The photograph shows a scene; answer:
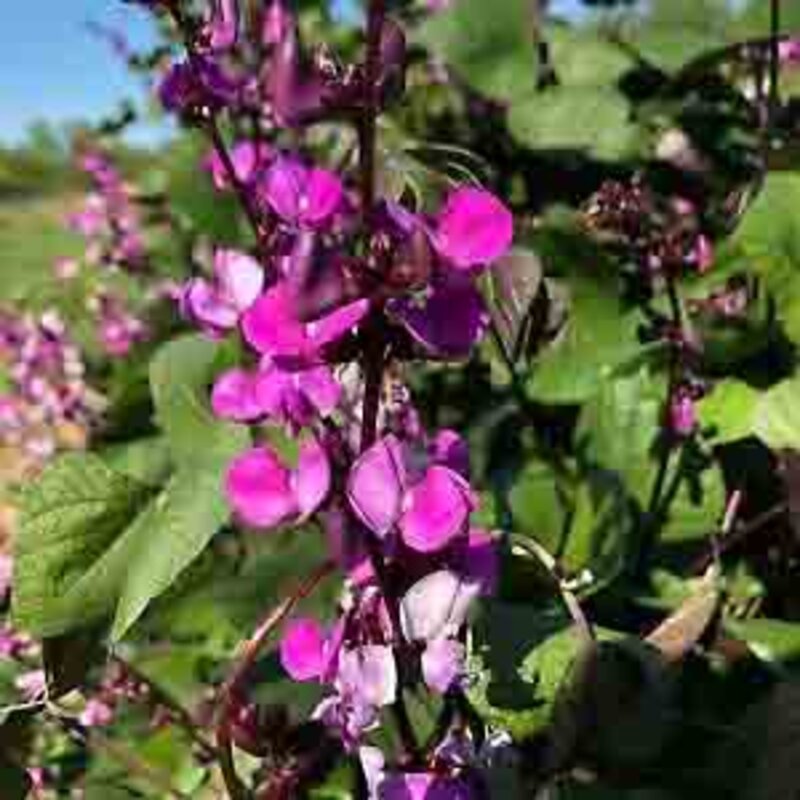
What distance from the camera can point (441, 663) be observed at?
2.46 feet

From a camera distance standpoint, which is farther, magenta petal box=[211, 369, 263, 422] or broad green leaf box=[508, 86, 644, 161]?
broad green leaf box=[508, 86, 644, 161]

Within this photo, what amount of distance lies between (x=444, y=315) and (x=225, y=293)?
162 millimetres

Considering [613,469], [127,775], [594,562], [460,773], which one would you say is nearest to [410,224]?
[460,773]

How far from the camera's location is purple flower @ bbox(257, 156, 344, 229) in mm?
643

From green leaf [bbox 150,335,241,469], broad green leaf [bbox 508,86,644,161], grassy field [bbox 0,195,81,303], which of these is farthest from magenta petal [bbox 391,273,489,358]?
grassy field [bbox 0,195,81,303]

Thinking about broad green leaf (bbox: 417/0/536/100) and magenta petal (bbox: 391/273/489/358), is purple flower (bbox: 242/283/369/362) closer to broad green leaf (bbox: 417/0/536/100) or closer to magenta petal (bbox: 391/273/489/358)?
magenta petal (bbox: 391/273/489/358)

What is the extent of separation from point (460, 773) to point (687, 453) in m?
0.65

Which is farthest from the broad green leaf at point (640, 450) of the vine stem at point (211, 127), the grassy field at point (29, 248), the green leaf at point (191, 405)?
the grassy field at point (29, 248)

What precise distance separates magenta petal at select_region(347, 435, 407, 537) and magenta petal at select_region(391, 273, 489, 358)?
62mm

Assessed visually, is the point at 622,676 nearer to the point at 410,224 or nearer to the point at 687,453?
the point at 410,224

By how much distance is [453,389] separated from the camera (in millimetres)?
1842

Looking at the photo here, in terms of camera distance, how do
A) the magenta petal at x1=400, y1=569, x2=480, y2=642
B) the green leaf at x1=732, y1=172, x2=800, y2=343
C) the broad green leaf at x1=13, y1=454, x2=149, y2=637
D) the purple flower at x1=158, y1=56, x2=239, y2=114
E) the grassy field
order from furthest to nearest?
the grassy field < the green leaf at x1=732, y1=172, x2=800, y2=343 < the broad green leaf at x1=13, y1=454, x2=149, y2=637 < the purple flower at x1=158, y1=56, x2=239, y2=114 < the magenta petal at x1=400, y1=569, x2=480, y2=642

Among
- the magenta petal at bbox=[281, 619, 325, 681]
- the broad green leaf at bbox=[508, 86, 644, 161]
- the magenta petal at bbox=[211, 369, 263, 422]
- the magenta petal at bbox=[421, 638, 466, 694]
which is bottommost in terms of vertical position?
the magenta petal at bbox=[281, 619, 325, 681]

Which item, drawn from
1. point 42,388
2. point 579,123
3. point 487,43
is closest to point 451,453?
point 579,123
